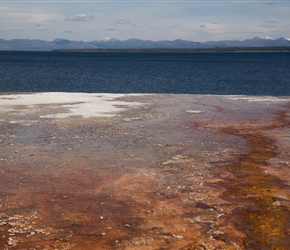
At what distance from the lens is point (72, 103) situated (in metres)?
29.9

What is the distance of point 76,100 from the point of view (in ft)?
103

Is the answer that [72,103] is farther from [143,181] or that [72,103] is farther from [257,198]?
[257,198]

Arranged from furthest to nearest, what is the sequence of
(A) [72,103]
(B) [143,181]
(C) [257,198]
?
(A) [72,103], (B) [143,181], (C) [257,198]

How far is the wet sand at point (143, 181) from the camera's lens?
9516mm

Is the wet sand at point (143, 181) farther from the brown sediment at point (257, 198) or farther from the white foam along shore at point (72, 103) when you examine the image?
the white foam along shore at point (72, 103)

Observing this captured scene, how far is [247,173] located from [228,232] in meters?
4.70

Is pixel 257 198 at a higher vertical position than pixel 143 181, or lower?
lower

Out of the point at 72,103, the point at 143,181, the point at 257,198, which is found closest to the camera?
the point at 257,198

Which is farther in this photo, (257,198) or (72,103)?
(72,103)

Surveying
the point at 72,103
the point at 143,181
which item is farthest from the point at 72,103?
the point at 143,181

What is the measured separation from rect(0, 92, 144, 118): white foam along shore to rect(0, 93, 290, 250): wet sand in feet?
3.01

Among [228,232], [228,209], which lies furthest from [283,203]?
[228,232]

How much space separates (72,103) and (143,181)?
17842mm

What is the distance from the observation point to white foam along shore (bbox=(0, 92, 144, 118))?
2597 centimetres
